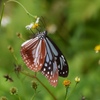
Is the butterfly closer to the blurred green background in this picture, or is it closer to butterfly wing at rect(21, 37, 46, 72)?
butterfly wing at rect(21, 37, 46, 72)

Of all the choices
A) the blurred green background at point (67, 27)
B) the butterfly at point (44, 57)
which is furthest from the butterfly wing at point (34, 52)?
the blurred green background at point (67, 27)

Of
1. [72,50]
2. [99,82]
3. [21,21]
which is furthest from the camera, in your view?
[21,21]

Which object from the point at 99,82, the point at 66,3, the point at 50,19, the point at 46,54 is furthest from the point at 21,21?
the point at 46,54

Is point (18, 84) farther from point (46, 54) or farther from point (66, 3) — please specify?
point (66, 3)

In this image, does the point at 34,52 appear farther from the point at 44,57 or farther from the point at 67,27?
the point at 67,27

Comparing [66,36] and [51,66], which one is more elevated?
[66,36]

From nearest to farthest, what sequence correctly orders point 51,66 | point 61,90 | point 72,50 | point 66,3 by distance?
point 51,66 < point 61,90 < point 72,50 < point 66,3

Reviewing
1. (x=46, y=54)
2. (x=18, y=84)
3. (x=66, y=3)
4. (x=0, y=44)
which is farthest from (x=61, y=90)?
(x=66, y=3)

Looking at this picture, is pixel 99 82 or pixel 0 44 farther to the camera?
pixel 0 44

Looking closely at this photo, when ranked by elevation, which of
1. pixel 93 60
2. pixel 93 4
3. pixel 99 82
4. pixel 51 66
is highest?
pixel 93 4

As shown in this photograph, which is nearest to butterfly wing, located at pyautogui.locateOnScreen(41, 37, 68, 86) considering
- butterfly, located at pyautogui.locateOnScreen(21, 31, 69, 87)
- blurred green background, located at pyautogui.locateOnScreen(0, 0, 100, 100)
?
butterfly, located at pyautogui.locateOnScreen(21, 31, 69, 87)
